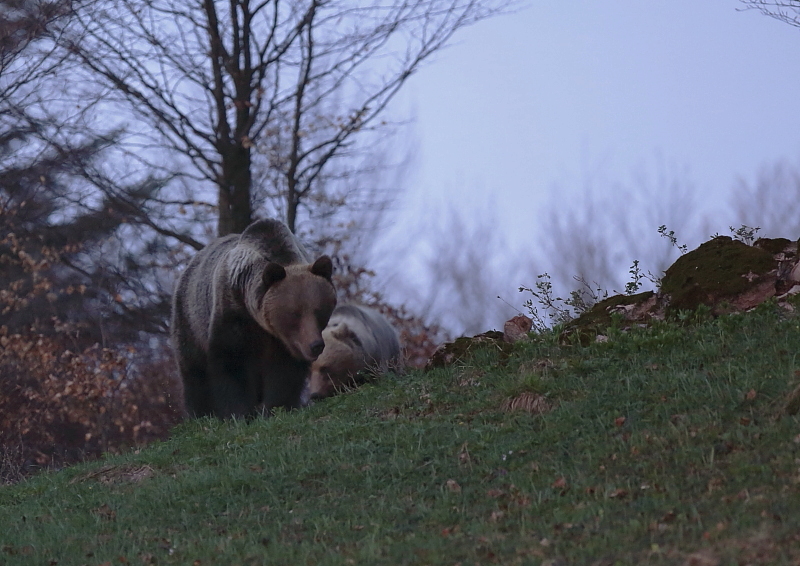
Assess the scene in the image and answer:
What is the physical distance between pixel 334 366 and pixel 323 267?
1.53 metres

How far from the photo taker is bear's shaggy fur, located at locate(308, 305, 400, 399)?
10656 mm

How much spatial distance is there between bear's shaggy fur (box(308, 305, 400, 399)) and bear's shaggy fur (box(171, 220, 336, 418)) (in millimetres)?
550

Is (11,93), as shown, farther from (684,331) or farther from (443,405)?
(684,331)

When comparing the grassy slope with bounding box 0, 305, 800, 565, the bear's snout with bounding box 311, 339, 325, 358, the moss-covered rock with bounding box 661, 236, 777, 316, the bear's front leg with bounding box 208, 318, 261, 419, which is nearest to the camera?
the grassy slope with bounding box 0, 305, 800, 565

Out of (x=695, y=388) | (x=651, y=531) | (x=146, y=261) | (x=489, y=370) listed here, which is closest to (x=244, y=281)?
(x=489, y=370)

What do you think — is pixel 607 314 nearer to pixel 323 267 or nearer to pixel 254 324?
pixel 323 267

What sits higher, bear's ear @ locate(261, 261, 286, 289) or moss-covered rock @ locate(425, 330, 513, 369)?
bear's ear @ locate(261, 261, 286, 289)

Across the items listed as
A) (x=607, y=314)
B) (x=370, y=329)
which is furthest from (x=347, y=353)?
(x=607, y=314)

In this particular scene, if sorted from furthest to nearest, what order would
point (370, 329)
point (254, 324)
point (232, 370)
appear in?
1. point (370, 329)
2. point (232, 370)
3. point (254, 324)

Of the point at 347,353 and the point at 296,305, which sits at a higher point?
the point at 296,305

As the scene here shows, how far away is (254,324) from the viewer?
10016 mm

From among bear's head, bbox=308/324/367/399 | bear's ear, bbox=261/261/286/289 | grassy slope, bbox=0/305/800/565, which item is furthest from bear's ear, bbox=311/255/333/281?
grassy slope, bbox=0/305/800/565

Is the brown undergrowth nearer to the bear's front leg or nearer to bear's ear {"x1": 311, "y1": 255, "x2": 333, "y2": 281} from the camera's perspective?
the bear's front leg

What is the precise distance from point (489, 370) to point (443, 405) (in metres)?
0.82
